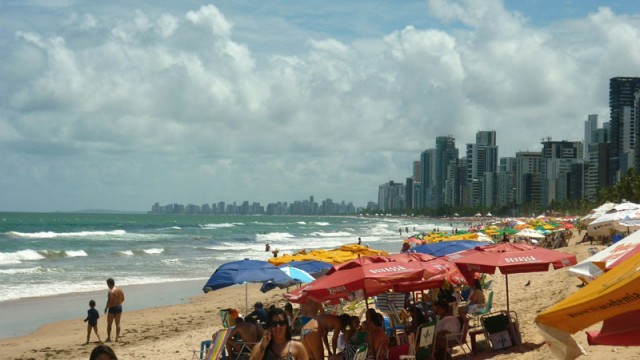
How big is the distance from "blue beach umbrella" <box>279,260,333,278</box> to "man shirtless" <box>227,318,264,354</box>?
397 centimetres

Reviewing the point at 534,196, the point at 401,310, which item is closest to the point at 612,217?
the point at 401,310

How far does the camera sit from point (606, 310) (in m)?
3.21

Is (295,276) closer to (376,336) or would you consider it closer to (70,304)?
(376,336)

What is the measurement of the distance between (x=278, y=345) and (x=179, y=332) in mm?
11104

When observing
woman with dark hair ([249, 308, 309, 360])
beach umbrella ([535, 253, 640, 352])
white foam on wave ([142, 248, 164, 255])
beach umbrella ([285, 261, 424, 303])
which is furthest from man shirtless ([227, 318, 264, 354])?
white foam on wave ([142, 248, 164, 255])

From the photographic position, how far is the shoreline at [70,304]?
56.2 feet

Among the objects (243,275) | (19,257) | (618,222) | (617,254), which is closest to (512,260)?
(617,254)

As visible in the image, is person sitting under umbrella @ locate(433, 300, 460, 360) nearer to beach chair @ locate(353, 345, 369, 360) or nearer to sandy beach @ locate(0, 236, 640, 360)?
sandy beach @ locate(0, 236, 640, 360)

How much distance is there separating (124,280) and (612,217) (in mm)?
17676

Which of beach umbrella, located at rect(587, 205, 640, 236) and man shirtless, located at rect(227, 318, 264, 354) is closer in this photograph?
man shirtless, located at rect(227, 318, 264, 354)

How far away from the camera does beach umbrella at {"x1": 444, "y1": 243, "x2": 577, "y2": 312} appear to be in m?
9.28

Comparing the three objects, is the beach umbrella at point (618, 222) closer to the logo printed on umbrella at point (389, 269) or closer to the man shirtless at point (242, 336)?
the logo printed on umbrella at point (389, 269)

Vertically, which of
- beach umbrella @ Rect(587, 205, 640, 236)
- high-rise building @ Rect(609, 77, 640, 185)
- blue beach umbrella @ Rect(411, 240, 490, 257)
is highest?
high-rise building @ Rect(609, 77, 640, 185)

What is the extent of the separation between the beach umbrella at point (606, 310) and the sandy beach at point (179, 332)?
487 cm
